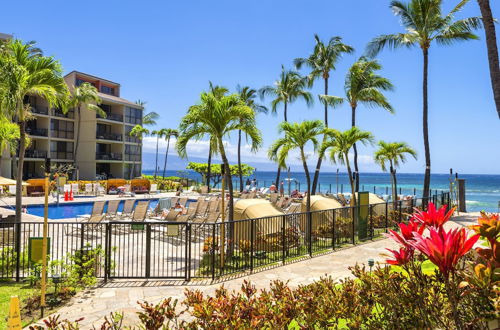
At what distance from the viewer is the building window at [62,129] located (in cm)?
4450

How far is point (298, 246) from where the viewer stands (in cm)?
1145

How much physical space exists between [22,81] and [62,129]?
40917 mm

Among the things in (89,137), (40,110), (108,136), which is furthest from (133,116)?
(40,110)

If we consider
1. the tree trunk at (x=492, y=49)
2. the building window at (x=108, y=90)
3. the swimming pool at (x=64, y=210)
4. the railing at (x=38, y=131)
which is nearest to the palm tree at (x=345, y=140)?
the tree trunk at (x=492, y=49)

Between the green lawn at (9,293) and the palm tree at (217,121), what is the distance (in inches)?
216

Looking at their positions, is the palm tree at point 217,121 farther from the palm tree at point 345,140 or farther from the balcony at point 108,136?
the balcony at point 108,136

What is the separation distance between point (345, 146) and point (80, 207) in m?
19.9

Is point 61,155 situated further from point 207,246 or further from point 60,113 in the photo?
point 207,246

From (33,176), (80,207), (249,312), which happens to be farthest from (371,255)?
(33,176)

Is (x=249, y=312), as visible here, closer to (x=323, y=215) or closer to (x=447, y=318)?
(x=447, y=318)

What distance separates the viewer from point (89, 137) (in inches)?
1827

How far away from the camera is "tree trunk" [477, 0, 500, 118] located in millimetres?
6781

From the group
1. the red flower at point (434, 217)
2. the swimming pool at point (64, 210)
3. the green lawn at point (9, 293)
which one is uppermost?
the red flower at point (434, 217)

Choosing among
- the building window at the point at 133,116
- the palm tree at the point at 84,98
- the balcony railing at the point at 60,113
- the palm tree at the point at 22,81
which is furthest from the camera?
the building window at the point at 133,116
